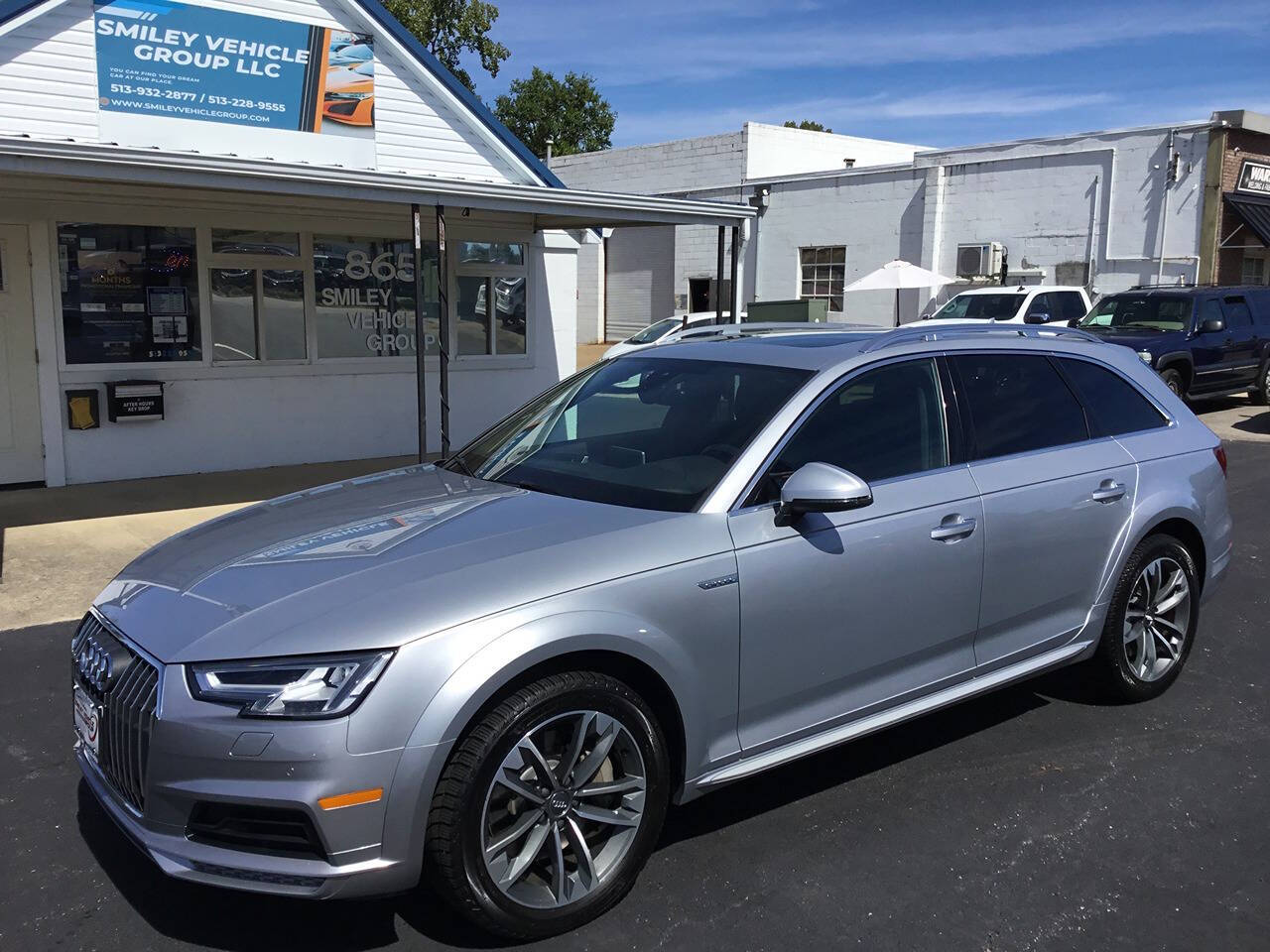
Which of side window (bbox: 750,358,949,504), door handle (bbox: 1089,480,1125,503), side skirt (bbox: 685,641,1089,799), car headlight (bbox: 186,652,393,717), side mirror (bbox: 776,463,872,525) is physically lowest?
side skirt (bbox: 685,641,1089,799)

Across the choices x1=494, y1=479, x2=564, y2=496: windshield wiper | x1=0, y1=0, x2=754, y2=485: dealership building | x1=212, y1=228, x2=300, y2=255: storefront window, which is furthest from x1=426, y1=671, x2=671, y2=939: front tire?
x1=212, y1=228, x2=300, y2=255: storefront window

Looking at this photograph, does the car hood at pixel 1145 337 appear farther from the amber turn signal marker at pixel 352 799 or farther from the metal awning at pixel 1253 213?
the amber turn signal marker at pixel 352 799

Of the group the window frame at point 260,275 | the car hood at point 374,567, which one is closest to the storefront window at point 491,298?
the window frame at point 260,275

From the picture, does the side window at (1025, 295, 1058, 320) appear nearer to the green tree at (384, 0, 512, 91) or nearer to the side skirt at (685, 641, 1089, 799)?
the side skirt at (685, 641, 1089, 799)

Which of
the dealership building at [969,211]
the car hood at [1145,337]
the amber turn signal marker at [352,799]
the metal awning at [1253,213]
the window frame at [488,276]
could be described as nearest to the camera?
the amber turn signal marker at [352,799]

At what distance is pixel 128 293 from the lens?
33.1ft

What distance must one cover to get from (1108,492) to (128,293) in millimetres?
8873

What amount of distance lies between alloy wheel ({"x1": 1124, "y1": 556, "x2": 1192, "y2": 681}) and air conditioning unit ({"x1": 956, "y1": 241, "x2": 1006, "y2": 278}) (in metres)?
18.4

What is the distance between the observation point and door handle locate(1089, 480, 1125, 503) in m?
4.51

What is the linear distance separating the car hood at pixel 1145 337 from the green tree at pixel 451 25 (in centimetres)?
2478

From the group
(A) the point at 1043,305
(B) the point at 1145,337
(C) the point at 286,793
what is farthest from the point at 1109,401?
(A) the point at 1043,305

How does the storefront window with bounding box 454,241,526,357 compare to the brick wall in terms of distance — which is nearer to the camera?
the storefront window with bounding box 454,241,526,357

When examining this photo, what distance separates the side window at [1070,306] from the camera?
56.5 feet

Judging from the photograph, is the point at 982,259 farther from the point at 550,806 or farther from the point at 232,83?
the point at 550,806
